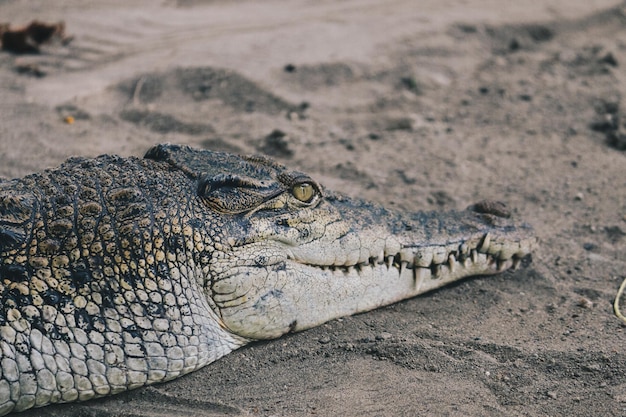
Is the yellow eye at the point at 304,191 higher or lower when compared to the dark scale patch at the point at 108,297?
higher

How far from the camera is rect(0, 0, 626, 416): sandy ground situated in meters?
3.53

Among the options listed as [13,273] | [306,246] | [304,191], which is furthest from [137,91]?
[13,273]

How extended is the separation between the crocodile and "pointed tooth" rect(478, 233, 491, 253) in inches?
0.8

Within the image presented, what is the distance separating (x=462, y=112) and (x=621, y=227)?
2006 mm

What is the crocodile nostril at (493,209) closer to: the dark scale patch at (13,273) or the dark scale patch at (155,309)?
the dark scale patch at (155,309)

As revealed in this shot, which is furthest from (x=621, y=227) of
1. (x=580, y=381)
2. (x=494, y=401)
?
(x=494, y=401)

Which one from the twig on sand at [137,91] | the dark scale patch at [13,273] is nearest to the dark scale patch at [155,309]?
the dark scale patch at [13,273]

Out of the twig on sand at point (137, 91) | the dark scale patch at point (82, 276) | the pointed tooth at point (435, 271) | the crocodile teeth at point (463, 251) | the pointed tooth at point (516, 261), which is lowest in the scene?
the pointed tooth at point (516, 261)

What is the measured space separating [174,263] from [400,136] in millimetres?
3075

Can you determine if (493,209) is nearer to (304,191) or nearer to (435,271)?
(435,271)

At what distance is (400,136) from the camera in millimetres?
6102

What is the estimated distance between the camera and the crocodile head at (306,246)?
142 inches

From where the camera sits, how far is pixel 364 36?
24.6 ft

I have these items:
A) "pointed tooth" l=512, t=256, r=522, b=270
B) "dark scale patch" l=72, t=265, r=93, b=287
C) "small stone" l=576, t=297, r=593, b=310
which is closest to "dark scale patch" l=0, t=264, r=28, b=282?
"dark scale patch" l=72, t=265, r=93, b=287
